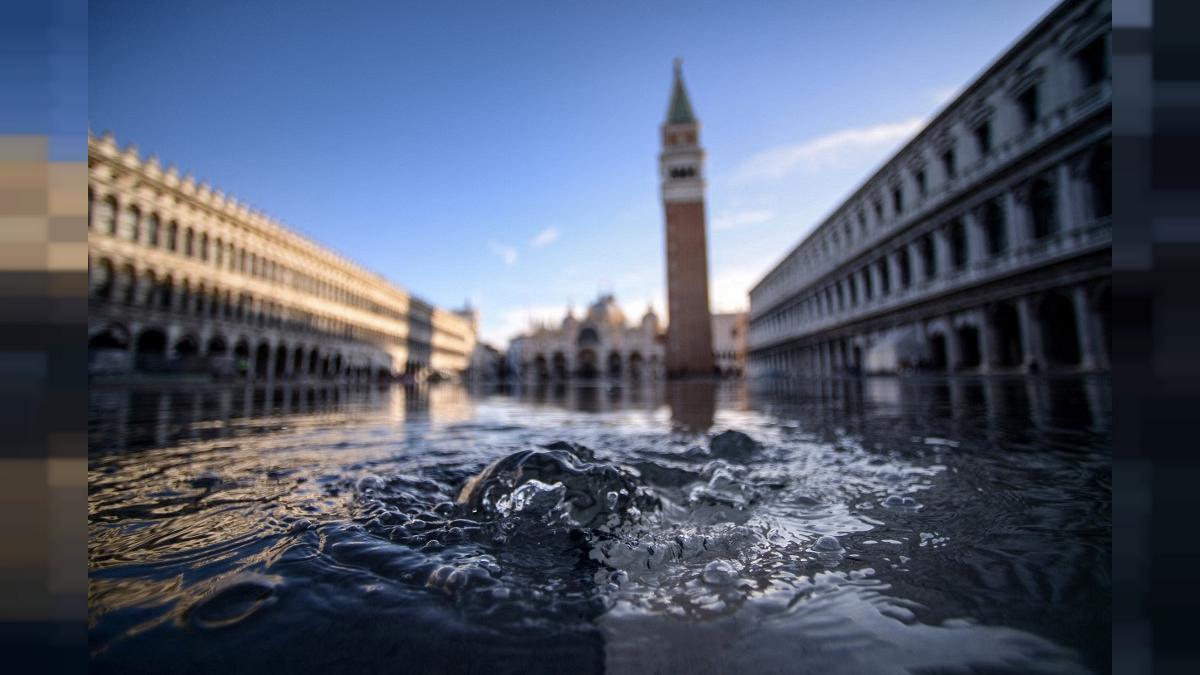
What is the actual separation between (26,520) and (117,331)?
108 ft

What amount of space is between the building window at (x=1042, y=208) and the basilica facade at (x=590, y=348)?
188ft

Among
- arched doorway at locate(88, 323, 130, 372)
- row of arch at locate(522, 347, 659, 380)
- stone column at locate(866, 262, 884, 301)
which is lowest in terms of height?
row of arch at locate(522, 347, 659, 380)

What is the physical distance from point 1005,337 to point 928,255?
538 centimetres

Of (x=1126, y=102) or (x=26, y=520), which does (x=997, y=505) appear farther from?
(x=26, y=520)

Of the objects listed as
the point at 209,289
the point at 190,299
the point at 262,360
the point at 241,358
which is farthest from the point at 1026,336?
the point at 262,360

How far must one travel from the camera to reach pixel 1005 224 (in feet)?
54.7

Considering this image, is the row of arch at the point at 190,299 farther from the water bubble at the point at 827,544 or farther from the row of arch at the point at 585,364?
the row of arch at the point at 585,364

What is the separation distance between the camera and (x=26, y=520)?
2.65 ft

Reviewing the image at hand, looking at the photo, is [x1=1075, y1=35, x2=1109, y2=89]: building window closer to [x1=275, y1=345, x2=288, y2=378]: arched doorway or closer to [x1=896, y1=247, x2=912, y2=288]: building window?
[x1=896, y1=247, x2=912, y2=288]: building window

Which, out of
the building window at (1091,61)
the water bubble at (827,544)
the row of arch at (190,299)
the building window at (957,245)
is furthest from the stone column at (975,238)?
the row of arch at (190,299)

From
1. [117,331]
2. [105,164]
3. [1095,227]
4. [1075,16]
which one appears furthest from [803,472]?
[105,164]

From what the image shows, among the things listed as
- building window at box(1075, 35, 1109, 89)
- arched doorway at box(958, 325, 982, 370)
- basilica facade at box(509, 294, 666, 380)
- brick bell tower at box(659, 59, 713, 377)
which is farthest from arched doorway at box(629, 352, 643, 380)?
building window at box(1075, 35, 1109, 89)

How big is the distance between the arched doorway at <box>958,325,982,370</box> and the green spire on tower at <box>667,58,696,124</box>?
3093 cm

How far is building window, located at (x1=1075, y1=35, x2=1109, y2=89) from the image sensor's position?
13.9 meters
